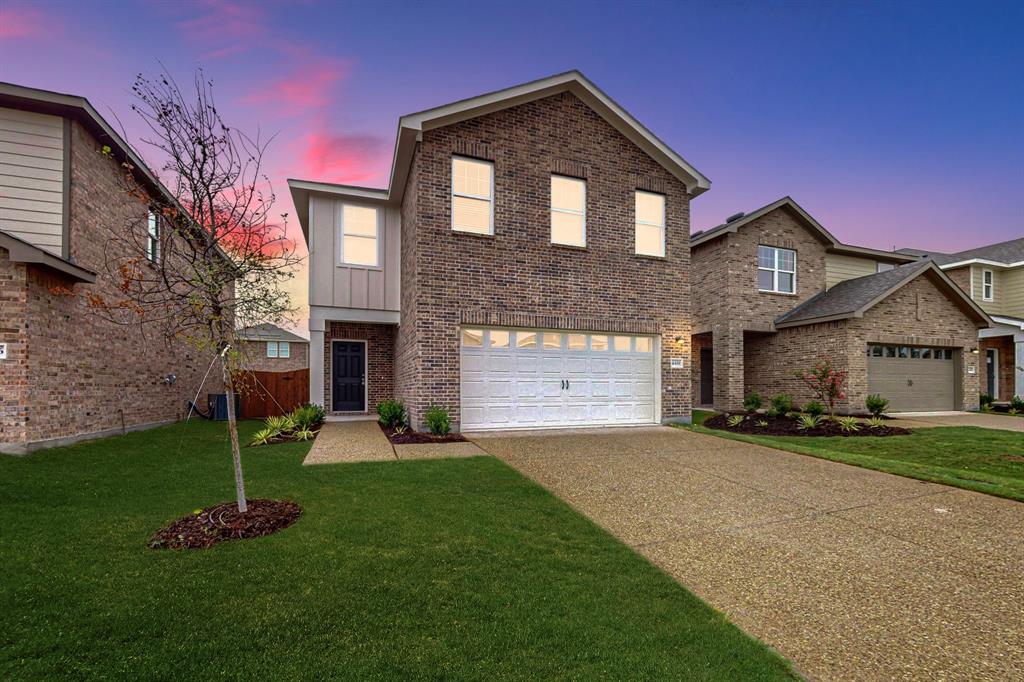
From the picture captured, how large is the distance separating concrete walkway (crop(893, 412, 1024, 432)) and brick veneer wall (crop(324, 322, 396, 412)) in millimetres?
14871

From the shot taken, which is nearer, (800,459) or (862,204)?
(800,459)

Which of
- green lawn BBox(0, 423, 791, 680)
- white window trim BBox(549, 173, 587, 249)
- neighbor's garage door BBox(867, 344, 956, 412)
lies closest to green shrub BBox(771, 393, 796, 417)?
neighbor's garage door BBox(867, 344, 956, 412)

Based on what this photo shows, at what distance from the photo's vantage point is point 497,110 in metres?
10.6

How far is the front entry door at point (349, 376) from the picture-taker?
14016 mm

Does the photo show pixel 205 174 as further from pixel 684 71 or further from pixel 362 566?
pixel 684 71

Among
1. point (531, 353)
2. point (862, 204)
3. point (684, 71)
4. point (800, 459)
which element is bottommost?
point (800, 459)

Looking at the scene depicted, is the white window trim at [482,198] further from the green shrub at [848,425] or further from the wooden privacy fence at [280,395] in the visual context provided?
the green shrub at [848,425]

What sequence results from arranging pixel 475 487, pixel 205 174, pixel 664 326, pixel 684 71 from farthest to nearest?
pixel 684 71
pixel 664 326
pixel 475 487
pixel 205 174

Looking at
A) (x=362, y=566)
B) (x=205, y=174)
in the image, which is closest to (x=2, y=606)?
(x=362, y=566)

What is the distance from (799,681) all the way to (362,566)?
2841 mm

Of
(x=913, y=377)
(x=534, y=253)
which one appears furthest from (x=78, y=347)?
(x=913, y=377)

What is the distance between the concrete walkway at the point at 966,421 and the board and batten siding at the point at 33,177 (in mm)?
20228

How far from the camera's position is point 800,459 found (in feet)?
25.8

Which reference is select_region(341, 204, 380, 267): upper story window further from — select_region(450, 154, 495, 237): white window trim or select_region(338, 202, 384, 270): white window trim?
select_region(450, 154, 495, 237): white window trim
